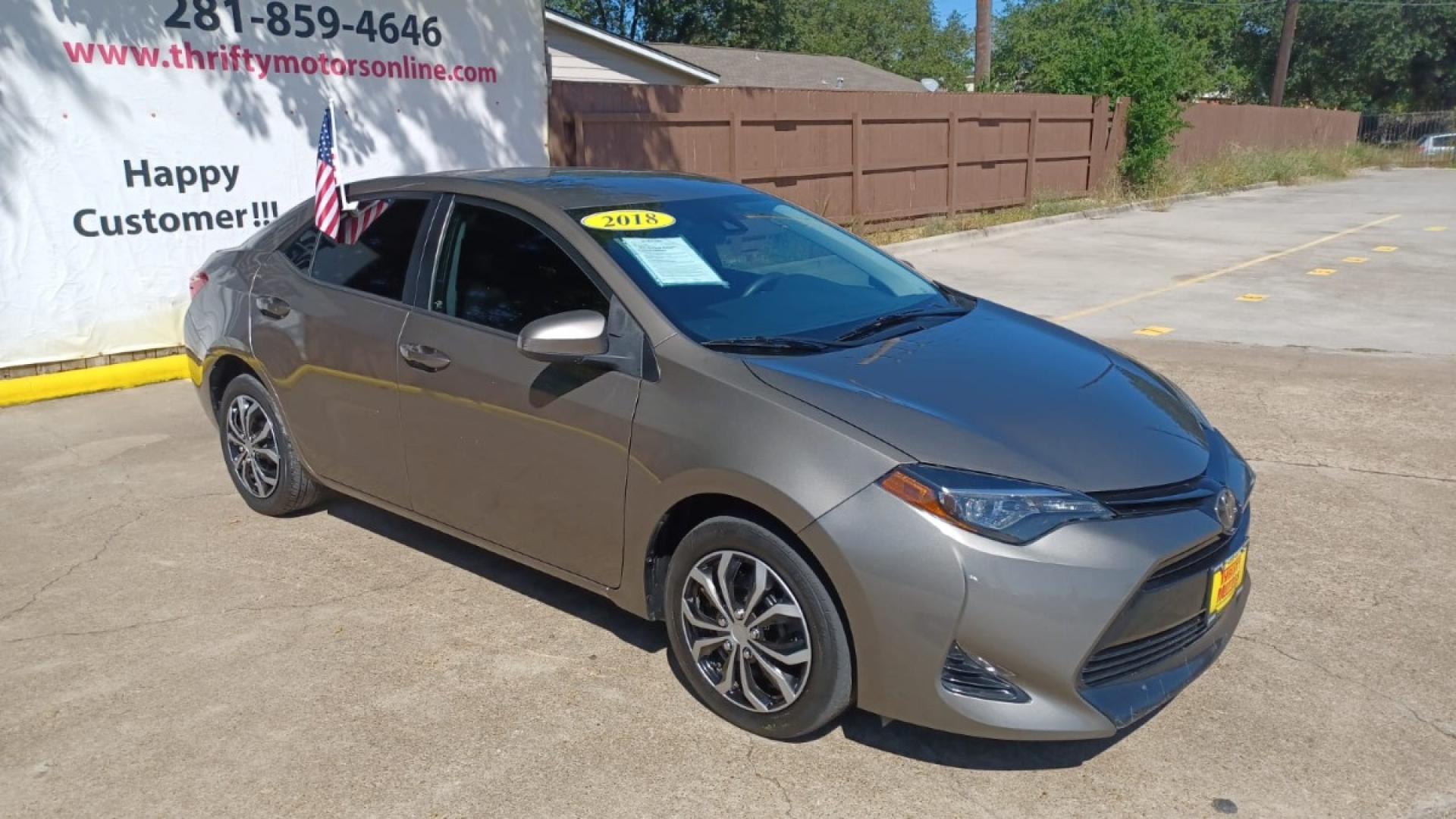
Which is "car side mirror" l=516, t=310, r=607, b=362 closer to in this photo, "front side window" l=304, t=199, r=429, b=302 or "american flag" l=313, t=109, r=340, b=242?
"front side window" l=304, t=199, r=429, b=302

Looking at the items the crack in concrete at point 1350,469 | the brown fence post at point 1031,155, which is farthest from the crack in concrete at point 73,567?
the brown fence post at point 1031,155

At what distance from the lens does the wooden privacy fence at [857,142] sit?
487 inches

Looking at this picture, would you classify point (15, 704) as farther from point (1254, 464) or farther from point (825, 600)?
point (1254, 464)

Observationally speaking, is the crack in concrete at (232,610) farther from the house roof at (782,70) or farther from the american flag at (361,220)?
the house roof at (782,70)

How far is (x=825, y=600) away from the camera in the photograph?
3285 mm

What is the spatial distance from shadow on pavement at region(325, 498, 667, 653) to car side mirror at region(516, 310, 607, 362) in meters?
1.15

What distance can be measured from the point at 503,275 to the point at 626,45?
711 inches

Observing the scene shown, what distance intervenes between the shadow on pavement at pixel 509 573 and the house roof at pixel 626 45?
48.2 feet

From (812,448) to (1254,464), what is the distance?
388cm

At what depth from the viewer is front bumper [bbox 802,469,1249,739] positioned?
307 centimetres

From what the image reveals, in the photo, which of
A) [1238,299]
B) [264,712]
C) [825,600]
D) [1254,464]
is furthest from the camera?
[1238,299]

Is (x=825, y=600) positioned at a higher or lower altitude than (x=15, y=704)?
higher

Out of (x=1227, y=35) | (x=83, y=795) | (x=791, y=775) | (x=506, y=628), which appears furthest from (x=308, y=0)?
(x=1227, y=35)

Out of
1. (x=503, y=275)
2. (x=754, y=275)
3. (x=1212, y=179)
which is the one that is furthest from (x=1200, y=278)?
(x=1212, y=179)
